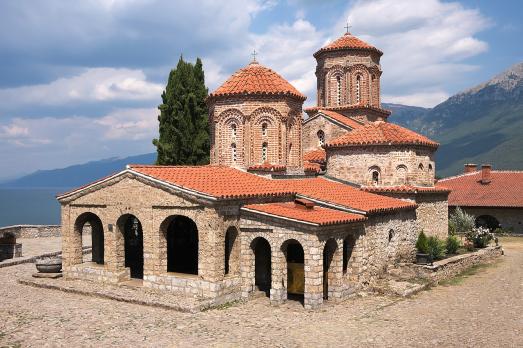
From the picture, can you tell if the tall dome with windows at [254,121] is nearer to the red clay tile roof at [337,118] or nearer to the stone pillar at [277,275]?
the red clay tile roof at [337,118]

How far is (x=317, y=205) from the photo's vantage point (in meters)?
17.4

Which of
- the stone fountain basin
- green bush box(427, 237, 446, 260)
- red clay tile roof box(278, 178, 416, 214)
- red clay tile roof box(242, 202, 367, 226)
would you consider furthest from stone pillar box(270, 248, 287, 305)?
the stone fountain basin

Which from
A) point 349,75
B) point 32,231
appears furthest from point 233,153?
point 32,231

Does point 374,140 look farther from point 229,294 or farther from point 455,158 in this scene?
point 455,158

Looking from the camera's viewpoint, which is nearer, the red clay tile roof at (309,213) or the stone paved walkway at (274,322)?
the stone paved walkway at (274,322)

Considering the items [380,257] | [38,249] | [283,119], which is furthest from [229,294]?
[38,249]

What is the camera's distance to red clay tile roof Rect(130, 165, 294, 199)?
1561cm

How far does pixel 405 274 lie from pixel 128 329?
1038cm

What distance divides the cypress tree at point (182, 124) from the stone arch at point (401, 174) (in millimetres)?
12438

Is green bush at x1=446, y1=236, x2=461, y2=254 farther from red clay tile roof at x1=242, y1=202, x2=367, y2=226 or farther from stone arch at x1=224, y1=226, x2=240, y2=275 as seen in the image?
stone arch at x1=224, y1=226, x2=240, y2=275

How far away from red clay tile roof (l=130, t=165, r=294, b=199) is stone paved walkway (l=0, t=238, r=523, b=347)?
3.46 metres

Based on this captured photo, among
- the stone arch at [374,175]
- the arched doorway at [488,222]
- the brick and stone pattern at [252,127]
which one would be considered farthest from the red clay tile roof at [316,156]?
the arched doorway at [488,222]

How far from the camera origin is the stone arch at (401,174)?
21.4 metres

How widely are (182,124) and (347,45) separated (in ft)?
34.6
